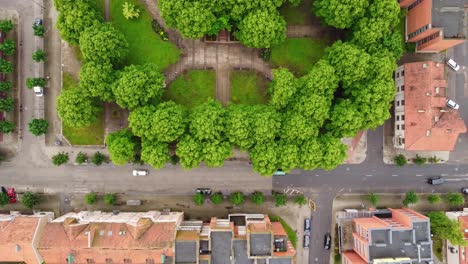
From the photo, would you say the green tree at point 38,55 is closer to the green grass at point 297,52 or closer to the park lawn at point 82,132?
the park lawn at point 82,132

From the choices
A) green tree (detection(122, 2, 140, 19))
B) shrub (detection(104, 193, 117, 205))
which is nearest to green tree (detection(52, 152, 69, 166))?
shrub (detection(104, 193, 117, 205))

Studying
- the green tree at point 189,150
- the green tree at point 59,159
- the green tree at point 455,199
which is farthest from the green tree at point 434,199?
the green tree at point 59,159

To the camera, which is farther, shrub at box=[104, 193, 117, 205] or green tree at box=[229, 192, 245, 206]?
green tree at box=[229, 192, 245, 206]

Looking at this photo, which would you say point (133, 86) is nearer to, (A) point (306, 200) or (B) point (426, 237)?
(A) point (306, 200)

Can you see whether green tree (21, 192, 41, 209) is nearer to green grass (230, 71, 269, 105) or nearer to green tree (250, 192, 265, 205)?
green tree (250, 192, 265, 205)

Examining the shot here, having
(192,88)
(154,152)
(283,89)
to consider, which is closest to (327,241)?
(283,89)

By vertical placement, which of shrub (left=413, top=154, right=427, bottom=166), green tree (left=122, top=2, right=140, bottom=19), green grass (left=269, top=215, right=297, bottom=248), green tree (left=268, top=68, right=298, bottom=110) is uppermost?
green tree (left=122, top=2, right=140, bottom=19)
